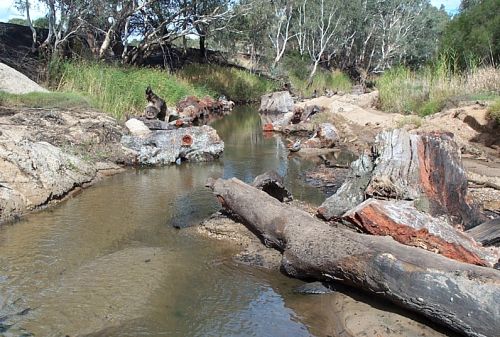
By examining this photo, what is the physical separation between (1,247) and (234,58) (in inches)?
1219

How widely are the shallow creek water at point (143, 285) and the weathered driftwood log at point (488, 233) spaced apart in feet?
4.72

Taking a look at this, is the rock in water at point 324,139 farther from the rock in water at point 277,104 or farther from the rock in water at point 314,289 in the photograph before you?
the rock in water at point 277,104

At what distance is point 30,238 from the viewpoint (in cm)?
555

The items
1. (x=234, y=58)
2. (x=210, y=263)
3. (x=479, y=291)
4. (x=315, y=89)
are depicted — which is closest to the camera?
(x=479, y=291)

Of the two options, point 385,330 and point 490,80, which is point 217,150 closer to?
point 385,330

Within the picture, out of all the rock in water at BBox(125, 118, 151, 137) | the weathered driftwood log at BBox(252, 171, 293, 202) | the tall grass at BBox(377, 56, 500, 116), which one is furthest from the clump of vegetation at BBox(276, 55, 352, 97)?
the weathered driftwood log at BBox(252, 171, 293, 202)

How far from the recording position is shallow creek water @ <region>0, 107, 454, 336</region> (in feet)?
12.4

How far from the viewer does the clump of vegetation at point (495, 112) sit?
1056 cm

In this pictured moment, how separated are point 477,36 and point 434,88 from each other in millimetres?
4391

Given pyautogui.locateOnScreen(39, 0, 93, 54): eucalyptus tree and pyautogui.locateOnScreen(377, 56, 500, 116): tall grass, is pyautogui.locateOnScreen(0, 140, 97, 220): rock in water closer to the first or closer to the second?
pyautogui.locateOnScreen(39, 0, 93, 54): eucalyptus tree

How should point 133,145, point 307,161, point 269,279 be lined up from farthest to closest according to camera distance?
point 307,161
point 133,145
point 269,279

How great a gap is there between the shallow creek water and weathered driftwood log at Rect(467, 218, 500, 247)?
144 centimetres

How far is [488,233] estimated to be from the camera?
480 centimetres

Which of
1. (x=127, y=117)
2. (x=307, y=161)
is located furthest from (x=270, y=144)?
(x=127, y=117)
